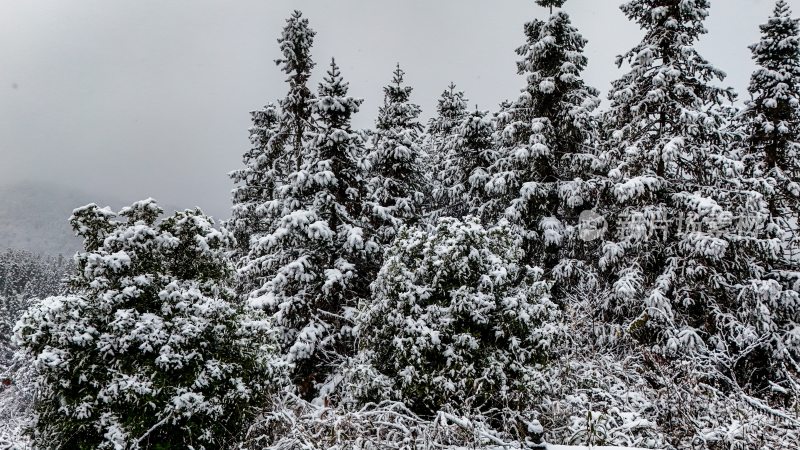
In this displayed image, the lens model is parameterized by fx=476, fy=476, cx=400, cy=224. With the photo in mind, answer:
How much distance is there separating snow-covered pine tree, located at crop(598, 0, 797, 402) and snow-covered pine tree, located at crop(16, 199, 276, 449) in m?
8.92

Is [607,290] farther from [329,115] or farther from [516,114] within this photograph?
[329,115]

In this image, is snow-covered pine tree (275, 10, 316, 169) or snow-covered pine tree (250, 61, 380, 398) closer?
snow-covered pine tree (250, 61, 380, 398)

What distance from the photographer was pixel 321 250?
1492 centimetres

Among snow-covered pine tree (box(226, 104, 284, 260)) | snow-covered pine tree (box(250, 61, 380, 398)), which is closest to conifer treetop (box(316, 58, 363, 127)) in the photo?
snow-covered pine tree (box(250, 61, 380, 398))

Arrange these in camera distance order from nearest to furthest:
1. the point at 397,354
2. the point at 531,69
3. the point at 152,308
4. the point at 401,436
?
the point at 401,436 < the point at 152,308 < the point at 397,354 < the point at 531,69

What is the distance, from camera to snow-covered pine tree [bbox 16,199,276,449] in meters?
7.57

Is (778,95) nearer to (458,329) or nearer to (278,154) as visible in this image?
(458,329)

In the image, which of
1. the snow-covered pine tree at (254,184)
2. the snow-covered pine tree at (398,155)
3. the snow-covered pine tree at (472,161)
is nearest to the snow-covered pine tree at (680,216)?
the snow-covered pine tree at (472,161)

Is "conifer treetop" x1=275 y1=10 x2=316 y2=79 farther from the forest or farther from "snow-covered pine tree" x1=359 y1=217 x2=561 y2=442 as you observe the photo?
"snow-covered pine tree" x1=359 y1=217 x2=561 y2=442

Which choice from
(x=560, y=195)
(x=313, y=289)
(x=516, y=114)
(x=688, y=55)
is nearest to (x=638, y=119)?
(x=688, y=55)

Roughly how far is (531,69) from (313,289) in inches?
404

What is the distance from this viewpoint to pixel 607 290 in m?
13.5

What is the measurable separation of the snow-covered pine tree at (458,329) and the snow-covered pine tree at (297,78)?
844 cm

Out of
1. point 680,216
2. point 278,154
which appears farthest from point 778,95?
point 278,154
